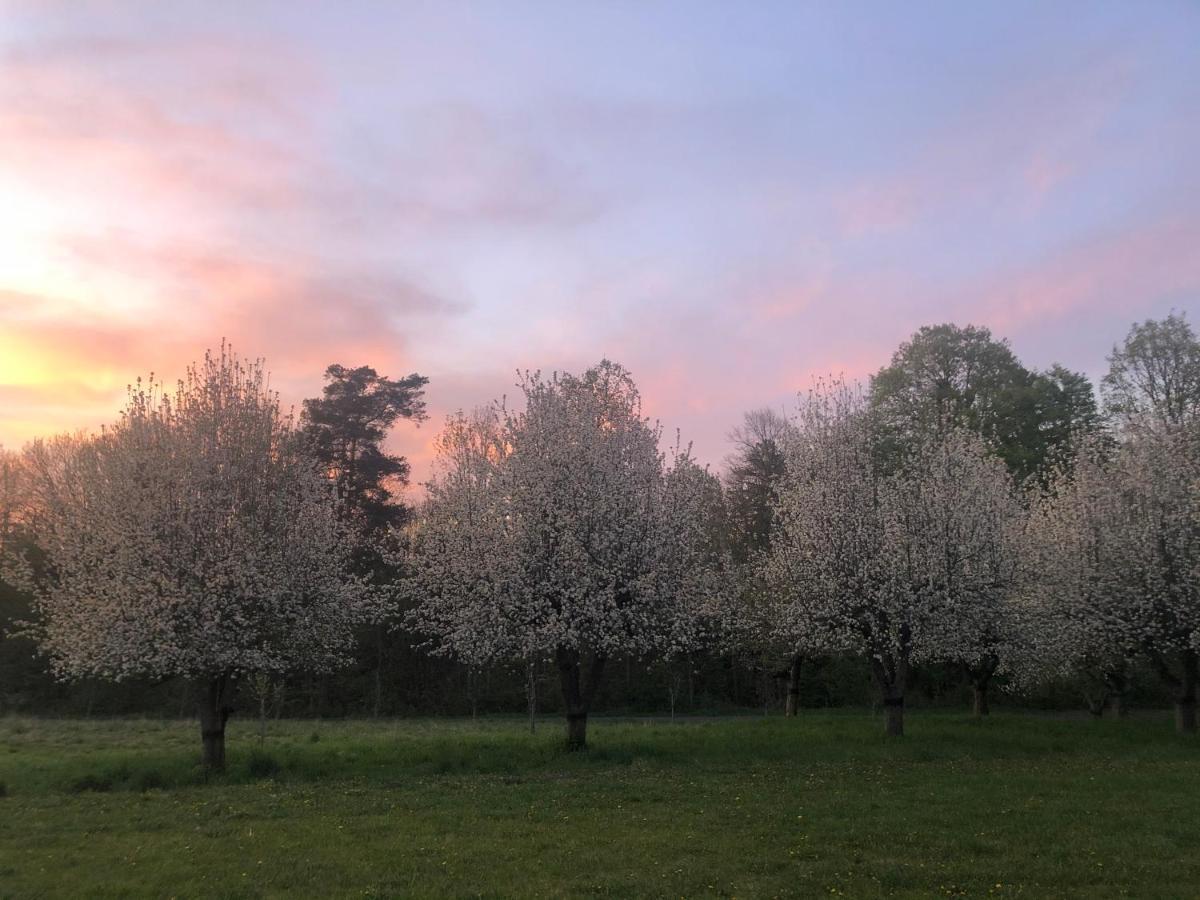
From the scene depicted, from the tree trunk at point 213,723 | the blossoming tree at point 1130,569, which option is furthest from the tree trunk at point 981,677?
the tree trunk at point 213,723

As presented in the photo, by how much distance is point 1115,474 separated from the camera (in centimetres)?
3070

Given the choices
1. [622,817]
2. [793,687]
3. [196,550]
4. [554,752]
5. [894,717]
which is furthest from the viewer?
[793,687]

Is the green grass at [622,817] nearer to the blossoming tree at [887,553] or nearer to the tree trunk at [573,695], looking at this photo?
the tree trunk at [573,695]

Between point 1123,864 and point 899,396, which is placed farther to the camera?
point 899,396

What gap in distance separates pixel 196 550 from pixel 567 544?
417 inches

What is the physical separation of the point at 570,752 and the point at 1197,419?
2885cm

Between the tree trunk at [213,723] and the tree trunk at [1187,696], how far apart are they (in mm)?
32261

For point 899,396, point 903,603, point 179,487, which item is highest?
point 899,396

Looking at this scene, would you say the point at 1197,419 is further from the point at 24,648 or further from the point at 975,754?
the point at 24,648

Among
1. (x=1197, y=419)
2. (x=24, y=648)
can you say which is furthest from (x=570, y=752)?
(x=24, y=648)

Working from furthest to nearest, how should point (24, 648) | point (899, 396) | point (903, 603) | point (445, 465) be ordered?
point (899, 396) < point (24, 648) < point (445, 465) < point (903, 603)

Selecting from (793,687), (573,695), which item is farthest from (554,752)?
(793,687)

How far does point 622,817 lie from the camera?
1540cm

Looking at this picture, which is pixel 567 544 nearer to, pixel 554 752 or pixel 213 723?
pixel 554 752
